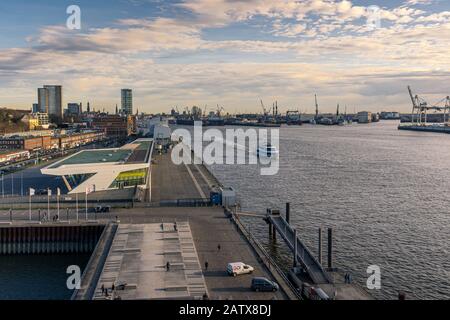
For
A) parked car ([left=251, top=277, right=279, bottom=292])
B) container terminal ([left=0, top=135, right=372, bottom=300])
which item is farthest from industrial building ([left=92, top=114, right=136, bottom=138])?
parked car ([left=251, top=277, right=279, bottom=292])

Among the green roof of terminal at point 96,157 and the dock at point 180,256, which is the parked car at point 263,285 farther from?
the green roof of terminal at point 96,157

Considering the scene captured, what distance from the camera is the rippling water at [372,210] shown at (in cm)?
1877

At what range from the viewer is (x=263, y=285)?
13.3 m

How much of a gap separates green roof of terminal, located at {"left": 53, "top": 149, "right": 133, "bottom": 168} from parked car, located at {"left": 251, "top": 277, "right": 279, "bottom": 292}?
21936mm

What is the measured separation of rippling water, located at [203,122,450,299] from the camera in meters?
18.8

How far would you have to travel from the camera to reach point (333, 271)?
17719 mm

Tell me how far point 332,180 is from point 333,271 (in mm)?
23746

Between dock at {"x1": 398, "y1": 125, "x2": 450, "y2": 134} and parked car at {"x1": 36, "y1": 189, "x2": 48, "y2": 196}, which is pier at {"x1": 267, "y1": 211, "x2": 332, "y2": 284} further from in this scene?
dock at {"x1": 398, "y1": 125, "x2": 450, "y2": 134}

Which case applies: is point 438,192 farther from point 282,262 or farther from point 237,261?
point 237,261

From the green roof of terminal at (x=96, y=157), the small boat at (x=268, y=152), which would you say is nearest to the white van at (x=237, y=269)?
the green roof of terminal at (x=96, y=157)

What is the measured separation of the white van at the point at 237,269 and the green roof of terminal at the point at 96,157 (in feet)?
67.2
